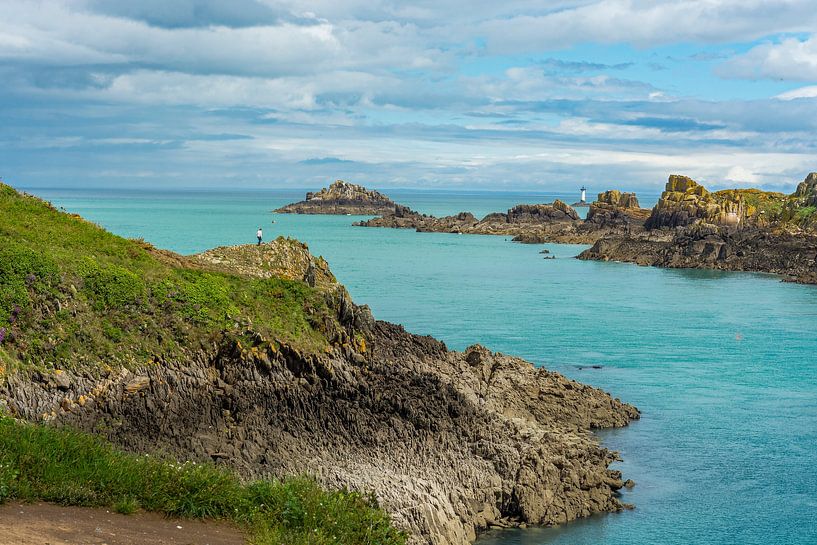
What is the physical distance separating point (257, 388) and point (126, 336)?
3408 mm

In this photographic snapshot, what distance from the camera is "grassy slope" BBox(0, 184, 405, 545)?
13383mm

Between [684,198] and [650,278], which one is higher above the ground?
[684,198]

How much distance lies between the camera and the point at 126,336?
893 inches

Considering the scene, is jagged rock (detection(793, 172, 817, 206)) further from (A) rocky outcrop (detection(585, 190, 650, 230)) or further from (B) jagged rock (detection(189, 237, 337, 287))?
(B) jagged rock (detection(189, 237, 337, 287))

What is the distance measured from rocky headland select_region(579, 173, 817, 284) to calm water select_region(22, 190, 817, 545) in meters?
5.52

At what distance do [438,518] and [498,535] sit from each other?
102 inches

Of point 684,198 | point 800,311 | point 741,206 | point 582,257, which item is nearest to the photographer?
point 800,311

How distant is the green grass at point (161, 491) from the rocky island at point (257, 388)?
5.11 m

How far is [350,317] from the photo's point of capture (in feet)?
89.1

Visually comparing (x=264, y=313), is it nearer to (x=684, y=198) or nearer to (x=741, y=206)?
(x=741, y=206)

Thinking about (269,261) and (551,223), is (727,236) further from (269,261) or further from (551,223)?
(269,261)

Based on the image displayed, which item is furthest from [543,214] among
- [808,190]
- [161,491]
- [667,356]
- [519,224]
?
[161,491]

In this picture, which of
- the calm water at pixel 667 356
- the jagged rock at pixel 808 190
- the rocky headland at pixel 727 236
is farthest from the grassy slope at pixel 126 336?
the jagged rock at pixel 808 190

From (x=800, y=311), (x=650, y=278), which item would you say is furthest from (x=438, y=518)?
(x=650, y=278)
